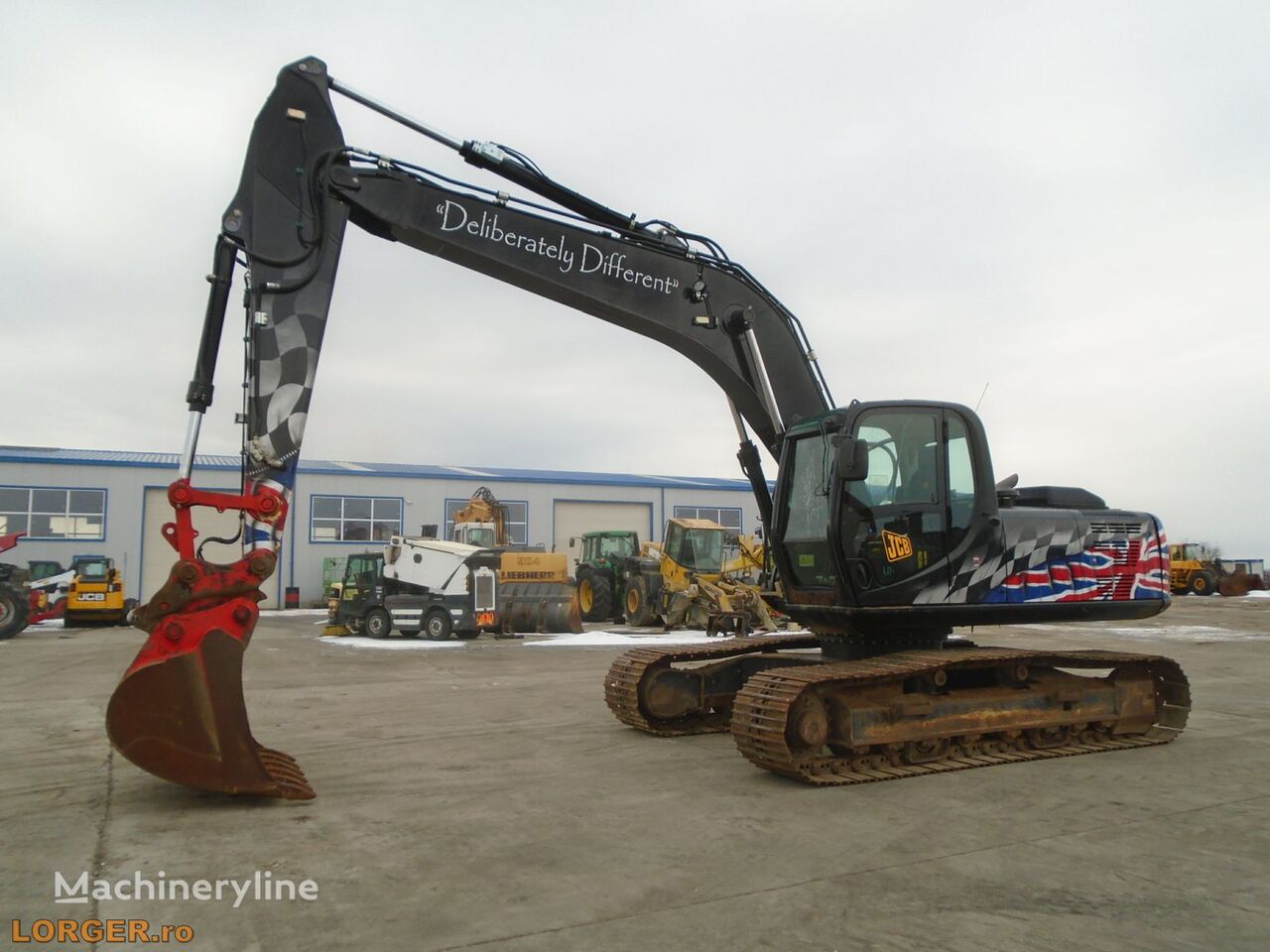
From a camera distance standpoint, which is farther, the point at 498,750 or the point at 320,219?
the point at 498,750

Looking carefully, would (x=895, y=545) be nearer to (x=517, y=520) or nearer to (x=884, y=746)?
(x=884, y=746)

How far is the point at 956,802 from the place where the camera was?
6207 mm

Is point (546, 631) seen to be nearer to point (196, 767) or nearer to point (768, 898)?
point (196, 767)

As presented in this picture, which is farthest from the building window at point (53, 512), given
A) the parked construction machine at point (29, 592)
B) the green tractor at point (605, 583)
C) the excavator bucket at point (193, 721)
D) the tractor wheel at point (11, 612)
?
the excavator bucket at point (193, 721)

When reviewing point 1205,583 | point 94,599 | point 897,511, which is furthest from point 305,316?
point 1205,583

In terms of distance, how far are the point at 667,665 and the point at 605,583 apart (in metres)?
18.9

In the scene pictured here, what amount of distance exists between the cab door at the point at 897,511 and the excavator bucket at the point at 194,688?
4.20m

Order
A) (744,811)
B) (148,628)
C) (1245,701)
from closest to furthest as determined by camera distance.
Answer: (148,628) < (744,811) < (1245,701)

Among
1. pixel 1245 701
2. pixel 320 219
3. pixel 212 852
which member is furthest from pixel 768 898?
pixel 1245 701

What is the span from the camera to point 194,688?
5.57 metres

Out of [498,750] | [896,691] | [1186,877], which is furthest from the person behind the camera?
[498,750]

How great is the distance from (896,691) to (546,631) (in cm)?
1697

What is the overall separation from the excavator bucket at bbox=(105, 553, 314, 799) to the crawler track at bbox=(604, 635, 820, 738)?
3514mm

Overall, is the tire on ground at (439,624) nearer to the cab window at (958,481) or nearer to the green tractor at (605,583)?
the green tractor at (605,583)
